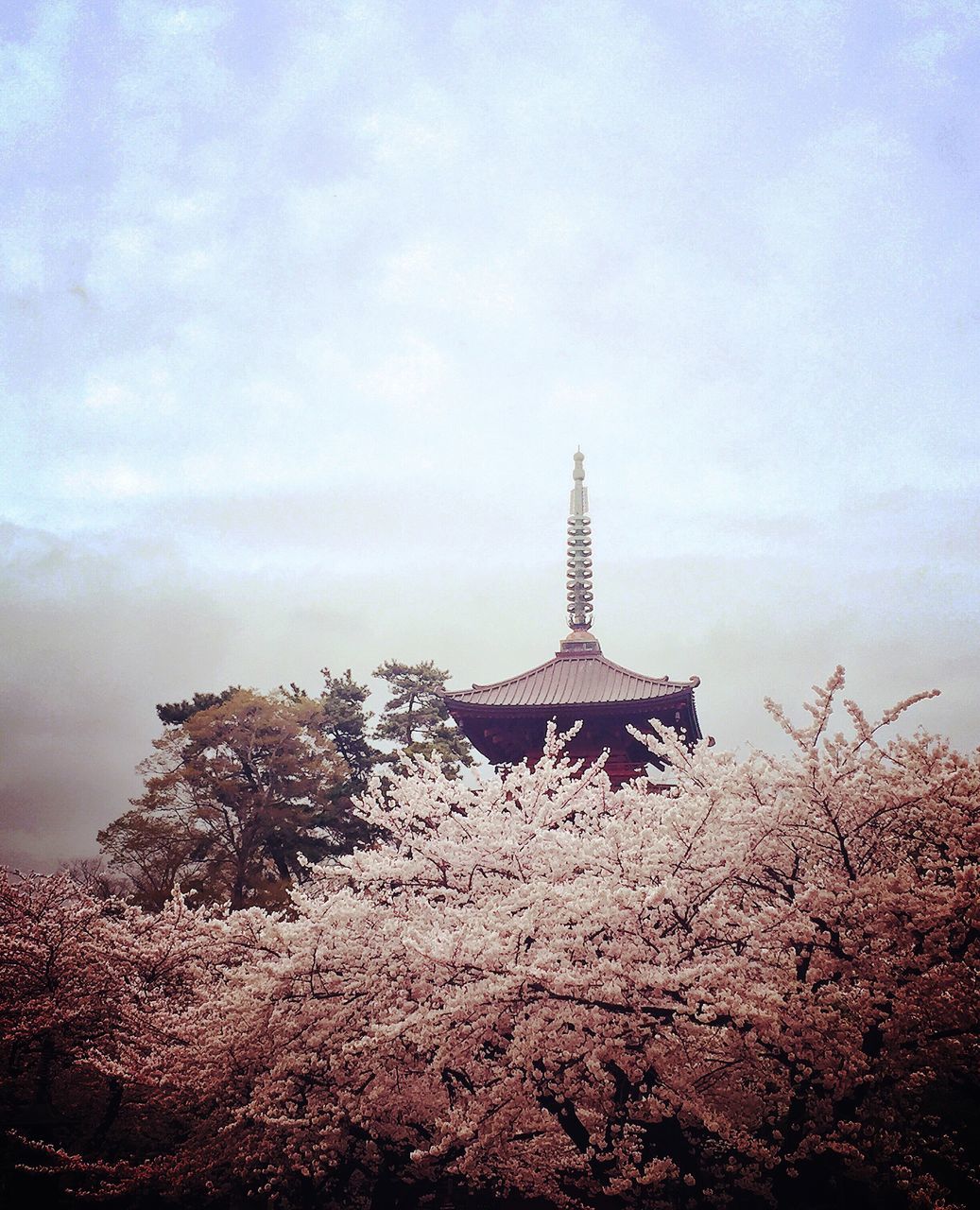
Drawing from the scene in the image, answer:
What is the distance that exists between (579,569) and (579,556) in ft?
1.50

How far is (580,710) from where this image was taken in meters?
15.7

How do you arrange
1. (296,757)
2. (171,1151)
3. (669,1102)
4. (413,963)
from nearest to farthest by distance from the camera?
(669,1102) → (413,963) → (171,1151) → (296,757)

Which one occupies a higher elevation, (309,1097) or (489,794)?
(489,794)

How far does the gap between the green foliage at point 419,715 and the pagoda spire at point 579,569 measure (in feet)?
18.9

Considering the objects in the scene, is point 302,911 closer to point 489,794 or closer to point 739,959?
point 489,794

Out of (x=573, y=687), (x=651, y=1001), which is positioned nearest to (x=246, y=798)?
(x=573, y=687)

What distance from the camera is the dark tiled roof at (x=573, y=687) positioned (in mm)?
15742

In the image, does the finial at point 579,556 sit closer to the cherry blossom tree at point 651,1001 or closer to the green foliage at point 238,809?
the green foliage at point 238,809

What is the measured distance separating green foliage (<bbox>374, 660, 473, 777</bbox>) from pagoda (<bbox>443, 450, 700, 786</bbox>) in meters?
6.86

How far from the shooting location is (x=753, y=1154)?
6.48 meters

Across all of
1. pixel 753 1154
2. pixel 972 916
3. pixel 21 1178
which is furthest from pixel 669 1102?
pixel 21 1178

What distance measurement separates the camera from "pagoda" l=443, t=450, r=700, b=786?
15.6m

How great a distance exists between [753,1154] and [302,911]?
15.2 feet

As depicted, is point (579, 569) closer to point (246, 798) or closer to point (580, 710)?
point (580, 710)
